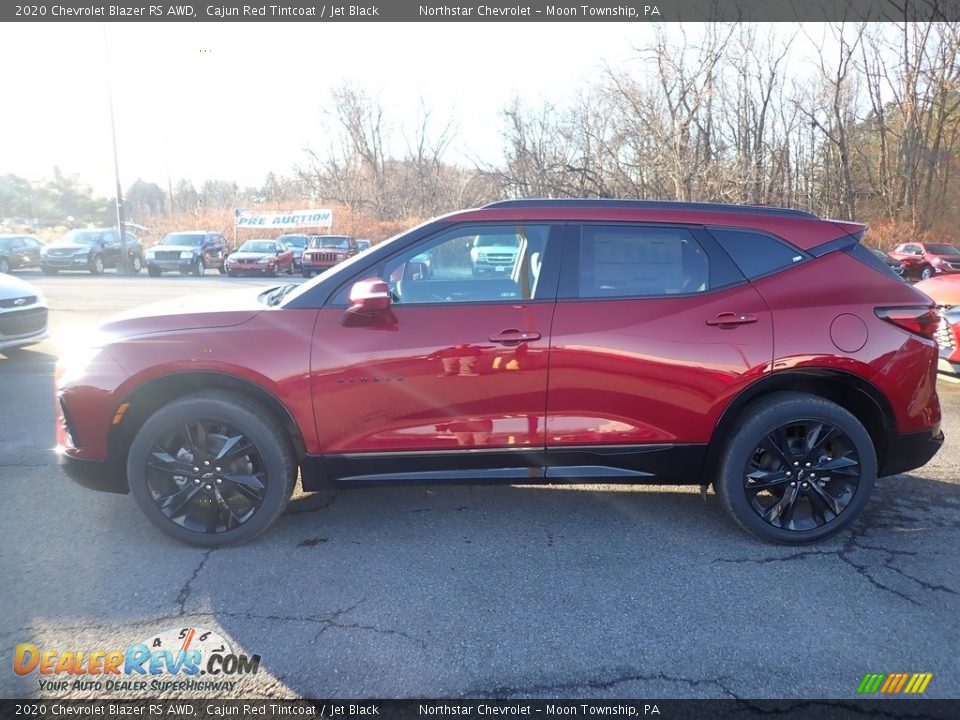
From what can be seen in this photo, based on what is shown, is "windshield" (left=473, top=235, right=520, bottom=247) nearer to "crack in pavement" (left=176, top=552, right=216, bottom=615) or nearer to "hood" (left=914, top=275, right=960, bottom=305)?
"crack in pavement" (left=176, top=552, right=216, bottom=615)

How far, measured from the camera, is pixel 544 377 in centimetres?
317

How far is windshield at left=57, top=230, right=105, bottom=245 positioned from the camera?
82.7ft

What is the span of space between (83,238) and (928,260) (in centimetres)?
3418

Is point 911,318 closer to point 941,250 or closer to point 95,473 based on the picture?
point 95,473

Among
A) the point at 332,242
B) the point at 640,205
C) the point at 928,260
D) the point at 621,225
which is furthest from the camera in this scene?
the point at 332,242

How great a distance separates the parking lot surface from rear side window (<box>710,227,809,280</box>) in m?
1.50

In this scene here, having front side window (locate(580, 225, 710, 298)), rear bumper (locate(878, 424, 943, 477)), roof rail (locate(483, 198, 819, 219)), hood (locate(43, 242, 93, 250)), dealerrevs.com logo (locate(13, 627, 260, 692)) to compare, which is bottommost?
dealerrevs.com logo (locate(13, 627, 260, 692))

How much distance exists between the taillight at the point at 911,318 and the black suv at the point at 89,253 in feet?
91.6

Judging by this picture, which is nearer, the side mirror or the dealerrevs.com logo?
the dealerrevs.com logo

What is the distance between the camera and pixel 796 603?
112 inches

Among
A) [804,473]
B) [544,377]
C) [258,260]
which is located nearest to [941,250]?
[258,260]

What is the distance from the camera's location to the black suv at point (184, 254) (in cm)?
2400

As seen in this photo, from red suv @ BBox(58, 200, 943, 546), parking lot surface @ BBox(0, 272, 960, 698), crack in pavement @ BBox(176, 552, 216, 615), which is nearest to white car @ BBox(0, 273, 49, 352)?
parking lot surface @ BBox(0, 272, 960, 698)

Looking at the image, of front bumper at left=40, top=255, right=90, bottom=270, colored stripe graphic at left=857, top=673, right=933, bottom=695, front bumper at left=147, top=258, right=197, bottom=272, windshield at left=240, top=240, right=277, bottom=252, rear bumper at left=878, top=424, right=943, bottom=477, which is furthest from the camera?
windshield at left=240, top=240, right=277, bottom=252
